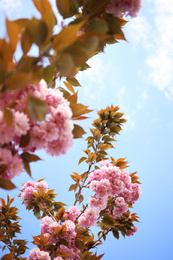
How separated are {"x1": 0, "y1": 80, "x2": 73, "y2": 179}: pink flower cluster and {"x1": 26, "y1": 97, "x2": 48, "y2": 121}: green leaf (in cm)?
3

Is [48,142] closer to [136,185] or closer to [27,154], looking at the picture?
[27,154]

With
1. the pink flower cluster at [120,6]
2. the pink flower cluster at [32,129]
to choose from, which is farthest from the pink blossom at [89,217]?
the pink flower cluster at [120,6]

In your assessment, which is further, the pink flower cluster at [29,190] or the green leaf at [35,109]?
the pink flower cluster at [29,190]

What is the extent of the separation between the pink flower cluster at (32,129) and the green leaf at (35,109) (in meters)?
0.03

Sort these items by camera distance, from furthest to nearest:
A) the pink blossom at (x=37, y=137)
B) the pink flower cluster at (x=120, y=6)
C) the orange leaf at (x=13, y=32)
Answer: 1. the pink flower cluster at (x=120, y=6)
2. the pink blossom at (x=37, y=137)
3. the orange leaf at (x=13, y=32)

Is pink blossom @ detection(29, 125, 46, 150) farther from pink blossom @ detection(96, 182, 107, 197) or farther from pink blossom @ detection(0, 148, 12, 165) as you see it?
pink blossom @ detection(96, 182, 107, 197)

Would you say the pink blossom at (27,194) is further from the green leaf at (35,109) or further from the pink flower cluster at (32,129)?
the green leaf at (35,109)

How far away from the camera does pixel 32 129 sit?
0.63m

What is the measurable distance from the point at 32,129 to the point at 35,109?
0.10 meters

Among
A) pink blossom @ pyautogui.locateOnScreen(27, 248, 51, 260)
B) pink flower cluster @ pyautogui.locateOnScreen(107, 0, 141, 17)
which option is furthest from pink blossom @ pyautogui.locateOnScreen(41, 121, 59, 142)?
pink blossom @ pyautogui.locateOnScreen(27, 248, 51, 260)

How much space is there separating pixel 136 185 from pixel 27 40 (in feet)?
5.72

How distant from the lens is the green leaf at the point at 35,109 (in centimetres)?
55

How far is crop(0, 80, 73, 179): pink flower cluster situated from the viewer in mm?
573

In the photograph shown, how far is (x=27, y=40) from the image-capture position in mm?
585
